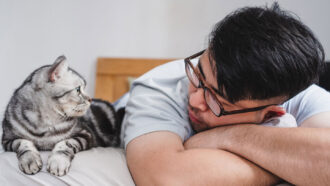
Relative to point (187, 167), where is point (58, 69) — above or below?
above

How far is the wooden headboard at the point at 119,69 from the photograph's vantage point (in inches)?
72.3

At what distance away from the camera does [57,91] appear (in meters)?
0.83

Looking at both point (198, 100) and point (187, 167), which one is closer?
point (187, 167)

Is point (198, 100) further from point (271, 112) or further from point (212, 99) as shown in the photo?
point (271, 112)

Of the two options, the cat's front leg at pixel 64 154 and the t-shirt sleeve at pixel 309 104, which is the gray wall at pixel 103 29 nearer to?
the t-shirt sleeve at pixel 309 104

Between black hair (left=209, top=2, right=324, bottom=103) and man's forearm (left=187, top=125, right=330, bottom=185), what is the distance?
0.10 meters

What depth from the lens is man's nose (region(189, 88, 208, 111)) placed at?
72cm

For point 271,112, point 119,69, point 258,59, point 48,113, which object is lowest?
point 119,69

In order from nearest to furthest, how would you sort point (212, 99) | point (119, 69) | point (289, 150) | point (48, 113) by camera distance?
1. point (289, 150)
2. point (212, 99)
3. point (48, 113)
4. point (119, 69)

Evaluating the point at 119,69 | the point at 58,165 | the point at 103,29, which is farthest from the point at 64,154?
the point at 103,29

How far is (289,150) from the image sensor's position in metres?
0.59

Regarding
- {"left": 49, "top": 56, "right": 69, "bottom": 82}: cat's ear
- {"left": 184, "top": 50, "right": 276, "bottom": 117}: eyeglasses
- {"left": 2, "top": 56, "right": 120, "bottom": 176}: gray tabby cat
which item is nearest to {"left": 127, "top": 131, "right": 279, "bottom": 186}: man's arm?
{"left": 184, "top": 50, "right": 276, "bottom": 117}: eyeglasses

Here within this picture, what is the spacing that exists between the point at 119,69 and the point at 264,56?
1359mm

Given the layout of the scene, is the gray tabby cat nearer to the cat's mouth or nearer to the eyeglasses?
the cat's mouth
